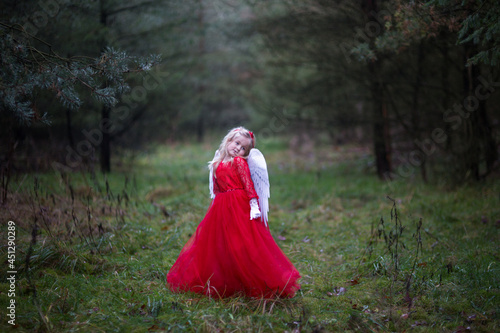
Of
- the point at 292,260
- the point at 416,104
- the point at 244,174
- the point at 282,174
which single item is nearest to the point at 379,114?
the point at 416,104

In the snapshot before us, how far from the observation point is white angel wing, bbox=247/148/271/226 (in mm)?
4090

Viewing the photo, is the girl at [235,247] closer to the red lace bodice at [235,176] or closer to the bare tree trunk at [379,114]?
the red lace bodice at [235,176]

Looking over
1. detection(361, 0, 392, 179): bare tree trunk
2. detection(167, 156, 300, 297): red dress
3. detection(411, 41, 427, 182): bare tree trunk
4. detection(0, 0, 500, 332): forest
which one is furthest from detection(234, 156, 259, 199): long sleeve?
detection(411, 41, 427, 182): bare tree trunk

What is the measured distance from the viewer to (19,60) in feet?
12.6

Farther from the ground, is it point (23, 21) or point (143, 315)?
point (23, 21)

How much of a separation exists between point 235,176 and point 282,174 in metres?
7.42

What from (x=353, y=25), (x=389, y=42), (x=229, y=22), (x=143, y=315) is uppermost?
(x=229, y=22)

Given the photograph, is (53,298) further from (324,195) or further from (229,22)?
(229,22)

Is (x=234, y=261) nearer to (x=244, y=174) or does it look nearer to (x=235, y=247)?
(x=235, y=247)

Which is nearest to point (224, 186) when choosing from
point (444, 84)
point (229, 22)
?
point (444, 84)

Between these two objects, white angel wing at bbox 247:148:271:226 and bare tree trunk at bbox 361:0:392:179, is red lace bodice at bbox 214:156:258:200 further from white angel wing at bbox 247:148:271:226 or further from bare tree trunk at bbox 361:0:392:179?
bare tree trunk at bbox 361:0:392:179

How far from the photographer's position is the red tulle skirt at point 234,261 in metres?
3.79

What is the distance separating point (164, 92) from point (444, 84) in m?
7.06

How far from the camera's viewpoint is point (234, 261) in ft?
12.5
